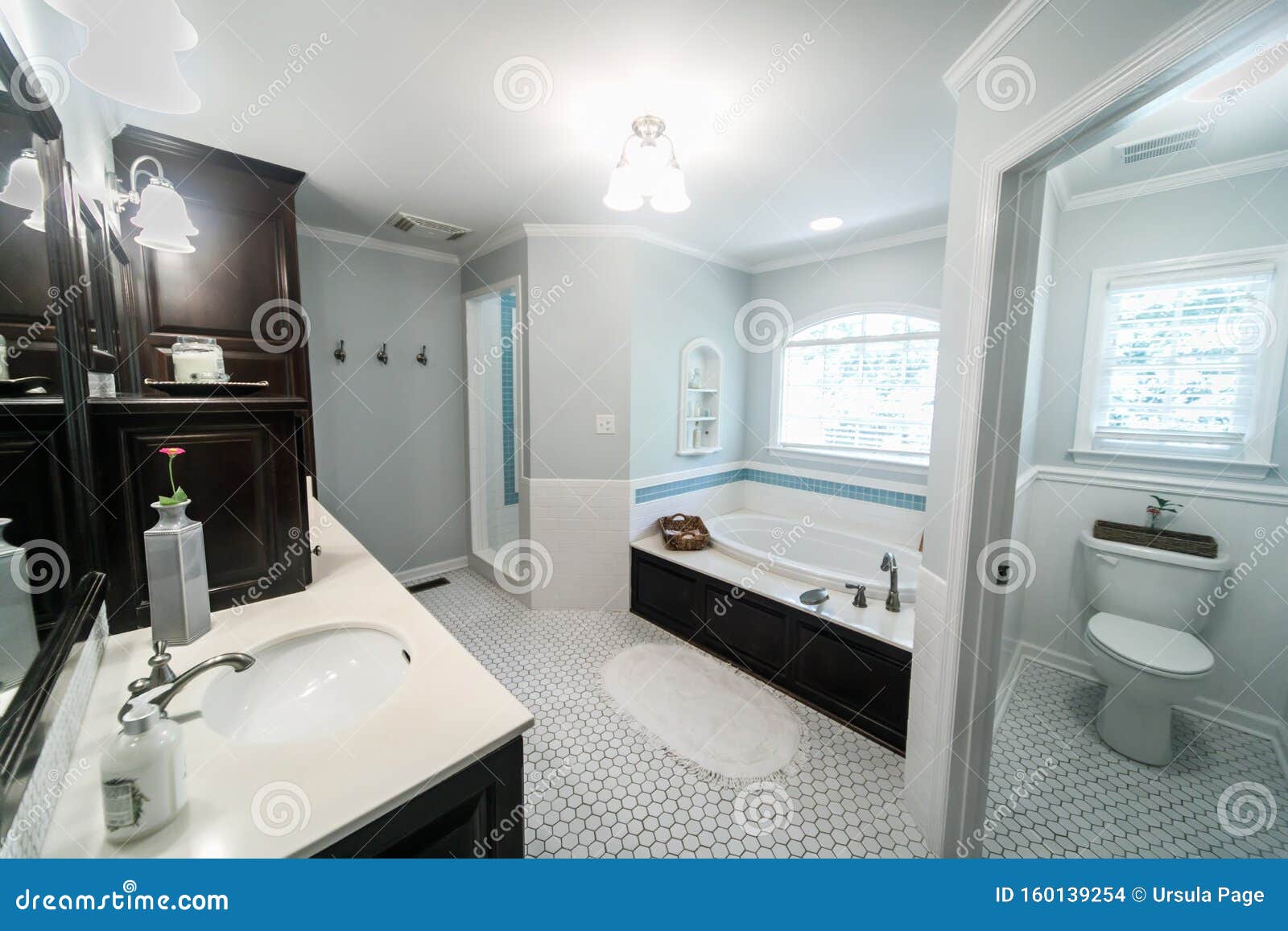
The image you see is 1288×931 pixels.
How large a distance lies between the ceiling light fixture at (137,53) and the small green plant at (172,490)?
0.74 m

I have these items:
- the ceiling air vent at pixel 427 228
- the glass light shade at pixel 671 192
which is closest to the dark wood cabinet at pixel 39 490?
the glass light shade at pixel 671 192

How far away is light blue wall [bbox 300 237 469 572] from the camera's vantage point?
Result: 9.95 ft

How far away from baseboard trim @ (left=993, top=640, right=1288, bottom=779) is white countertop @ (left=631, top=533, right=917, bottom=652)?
0.41 meters

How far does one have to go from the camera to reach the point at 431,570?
12.1 feet

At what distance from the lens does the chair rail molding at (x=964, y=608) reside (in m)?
1.27

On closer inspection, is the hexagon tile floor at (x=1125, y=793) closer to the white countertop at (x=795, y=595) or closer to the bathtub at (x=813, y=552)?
the white countertop at (x=795, y=595)

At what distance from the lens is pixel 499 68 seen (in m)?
1.53

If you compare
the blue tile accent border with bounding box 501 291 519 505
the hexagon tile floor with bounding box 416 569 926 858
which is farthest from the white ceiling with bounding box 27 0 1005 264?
the hexagon tile floor with bounding box 416 569 926 858

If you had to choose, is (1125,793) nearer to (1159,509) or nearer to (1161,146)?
(1159,509)

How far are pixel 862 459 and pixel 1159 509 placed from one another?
4.57 feet

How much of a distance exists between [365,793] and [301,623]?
722mm

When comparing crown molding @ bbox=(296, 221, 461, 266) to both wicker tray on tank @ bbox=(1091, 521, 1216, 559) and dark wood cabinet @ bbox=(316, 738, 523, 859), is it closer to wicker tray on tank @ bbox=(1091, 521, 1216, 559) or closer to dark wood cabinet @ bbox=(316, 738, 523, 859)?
dark wood cabinet @ bbox=(316, 738, 523, 859)

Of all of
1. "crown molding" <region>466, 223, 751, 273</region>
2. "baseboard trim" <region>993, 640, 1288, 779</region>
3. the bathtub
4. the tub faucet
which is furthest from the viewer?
"crown molding" <region>466, 223, 751, 273</region>
